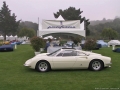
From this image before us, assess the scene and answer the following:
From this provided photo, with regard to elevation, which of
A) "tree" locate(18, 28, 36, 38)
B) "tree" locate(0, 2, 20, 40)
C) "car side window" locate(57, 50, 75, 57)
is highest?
"tree" locate(0, 2, 20, 40)

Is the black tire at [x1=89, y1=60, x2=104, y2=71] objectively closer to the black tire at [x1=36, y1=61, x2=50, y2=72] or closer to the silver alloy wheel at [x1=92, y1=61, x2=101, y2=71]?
the silver alloy wheel at [x1=92, y1=61, x2=101, y2=71]

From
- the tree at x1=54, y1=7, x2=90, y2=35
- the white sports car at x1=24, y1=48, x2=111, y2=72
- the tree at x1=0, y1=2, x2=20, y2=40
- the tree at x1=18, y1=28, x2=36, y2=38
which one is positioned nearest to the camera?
the white sports car at x1=24, y1=48, x2=111, y2=72

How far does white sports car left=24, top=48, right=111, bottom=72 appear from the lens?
335 inches

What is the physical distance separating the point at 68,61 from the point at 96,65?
1465 millimetres

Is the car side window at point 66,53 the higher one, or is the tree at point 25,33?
the tree at point 25,33

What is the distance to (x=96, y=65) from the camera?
8844 millimetres

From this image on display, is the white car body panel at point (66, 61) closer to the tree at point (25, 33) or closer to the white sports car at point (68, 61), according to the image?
the white sports car at point (68, 61)

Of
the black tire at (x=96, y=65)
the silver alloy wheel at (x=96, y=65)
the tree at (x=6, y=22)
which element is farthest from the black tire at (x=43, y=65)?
the tree at (x=6, y=22)

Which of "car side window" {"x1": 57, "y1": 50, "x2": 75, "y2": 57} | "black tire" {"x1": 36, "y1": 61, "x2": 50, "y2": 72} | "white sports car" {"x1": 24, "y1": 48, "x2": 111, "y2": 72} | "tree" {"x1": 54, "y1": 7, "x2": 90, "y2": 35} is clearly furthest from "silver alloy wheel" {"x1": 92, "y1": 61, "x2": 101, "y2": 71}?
"tree" {"x1": 54, "y1": 7, "x2": 90, "y2": 35}

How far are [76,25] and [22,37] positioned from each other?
56.1m

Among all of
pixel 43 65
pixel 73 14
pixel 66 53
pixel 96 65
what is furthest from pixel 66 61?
pixel 73 14

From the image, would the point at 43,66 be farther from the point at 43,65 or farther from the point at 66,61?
the point at 66,61

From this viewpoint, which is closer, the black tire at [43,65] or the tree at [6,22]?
the black tire at [43,65]

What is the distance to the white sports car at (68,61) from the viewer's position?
8.50m
